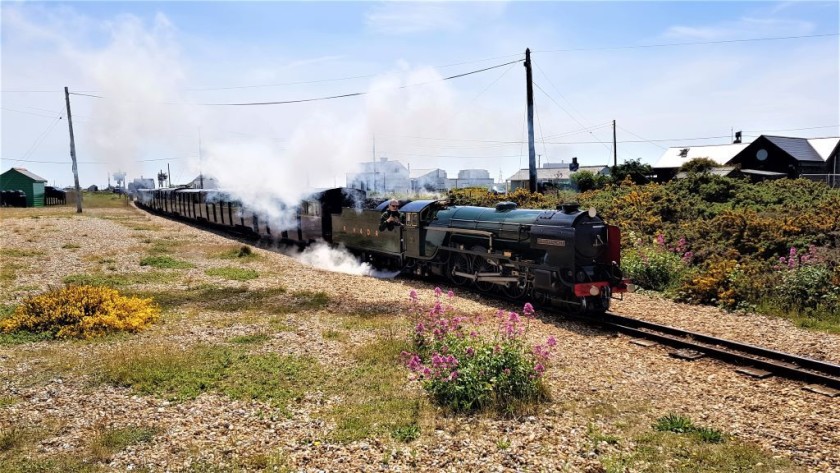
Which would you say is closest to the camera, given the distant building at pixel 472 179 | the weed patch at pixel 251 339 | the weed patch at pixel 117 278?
the weed patch at pixel 251 339

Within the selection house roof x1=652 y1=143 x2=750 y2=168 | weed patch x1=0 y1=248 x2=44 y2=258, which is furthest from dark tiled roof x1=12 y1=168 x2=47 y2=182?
house roof x1=652 y1=143 x2=750 y2=168

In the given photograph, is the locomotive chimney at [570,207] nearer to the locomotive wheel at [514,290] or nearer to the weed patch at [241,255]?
the locomotive wheel at [514,290]

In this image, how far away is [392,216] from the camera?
20.4m

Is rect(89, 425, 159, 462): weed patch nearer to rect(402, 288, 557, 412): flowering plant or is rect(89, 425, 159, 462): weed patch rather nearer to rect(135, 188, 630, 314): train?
rect(402, 288, 557, 412): flowering plant

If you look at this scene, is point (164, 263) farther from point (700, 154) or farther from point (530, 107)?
point (700, 154)

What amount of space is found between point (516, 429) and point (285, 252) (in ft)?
73.7

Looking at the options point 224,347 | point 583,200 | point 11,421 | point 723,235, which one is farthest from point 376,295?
point 583,200

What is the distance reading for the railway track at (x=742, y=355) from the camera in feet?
31.5

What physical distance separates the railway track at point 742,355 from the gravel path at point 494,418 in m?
0.28

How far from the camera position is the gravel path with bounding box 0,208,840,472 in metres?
7.07

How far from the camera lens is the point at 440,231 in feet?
59.9

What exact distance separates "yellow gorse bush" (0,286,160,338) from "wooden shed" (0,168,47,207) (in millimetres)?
66573

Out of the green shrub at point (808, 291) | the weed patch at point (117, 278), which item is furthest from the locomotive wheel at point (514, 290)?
the weed patch at point (117, 278)

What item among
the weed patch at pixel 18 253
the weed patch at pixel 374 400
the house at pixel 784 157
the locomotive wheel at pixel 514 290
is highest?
the house at pixel 784 157
